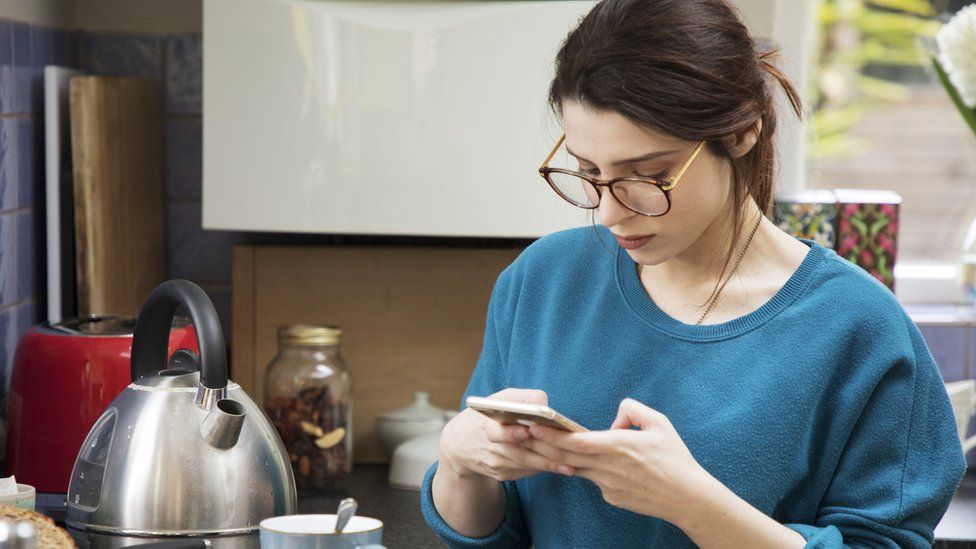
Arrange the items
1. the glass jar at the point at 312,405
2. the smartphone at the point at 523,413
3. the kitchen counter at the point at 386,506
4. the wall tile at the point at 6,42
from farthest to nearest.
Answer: the glass jar at the point at 312,405, the wall tile at the point at 6,42, the kitchen counter at the point at 386,506, the smartphone at the point at 523,413

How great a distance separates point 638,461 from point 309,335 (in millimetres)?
877

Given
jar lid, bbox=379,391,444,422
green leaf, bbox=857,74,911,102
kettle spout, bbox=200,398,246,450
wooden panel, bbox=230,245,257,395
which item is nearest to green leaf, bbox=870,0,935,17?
green leaf, bbox=857,74,911,102

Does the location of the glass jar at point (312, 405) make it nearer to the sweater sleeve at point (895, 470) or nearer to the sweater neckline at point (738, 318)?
the sweater neckline at point (738, 318)

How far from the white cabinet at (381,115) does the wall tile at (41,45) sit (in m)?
0.29

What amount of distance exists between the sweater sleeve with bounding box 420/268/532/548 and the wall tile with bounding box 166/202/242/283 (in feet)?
2.87

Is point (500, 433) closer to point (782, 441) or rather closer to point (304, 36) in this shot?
point (782, 441)

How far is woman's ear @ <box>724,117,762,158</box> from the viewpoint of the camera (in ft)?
3.67

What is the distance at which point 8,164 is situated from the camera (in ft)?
5.57

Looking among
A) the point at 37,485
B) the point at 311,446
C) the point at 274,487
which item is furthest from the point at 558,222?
the point at 37,485

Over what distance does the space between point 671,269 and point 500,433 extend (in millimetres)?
304

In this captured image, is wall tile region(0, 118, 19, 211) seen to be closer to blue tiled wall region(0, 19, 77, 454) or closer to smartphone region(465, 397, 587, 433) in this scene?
blue tiled wall region(0, 19, 77, 454)

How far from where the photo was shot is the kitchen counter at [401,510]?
5.12ft

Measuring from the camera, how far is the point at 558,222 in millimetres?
1774

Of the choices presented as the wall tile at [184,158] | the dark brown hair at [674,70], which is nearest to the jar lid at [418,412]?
the wall tile at [184,158]
